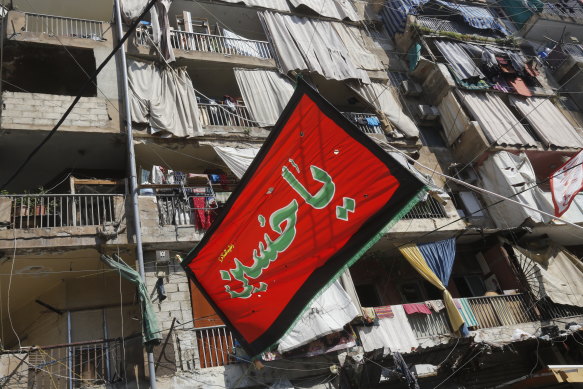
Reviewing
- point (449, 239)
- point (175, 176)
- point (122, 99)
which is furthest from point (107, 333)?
point (449, 239)

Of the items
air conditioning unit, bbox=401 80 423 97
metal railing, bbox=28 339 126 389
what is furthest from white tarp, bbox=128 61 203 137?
air conditioning unit, bbox=401 80 423 97

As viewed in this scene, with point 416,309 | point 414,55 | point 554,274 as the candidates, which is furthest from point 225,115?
point 554,274

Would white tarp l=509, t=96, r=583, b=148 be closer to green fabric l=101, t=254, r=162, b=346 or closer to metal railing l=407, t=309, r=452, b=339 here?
metal railing l=407, t=309, r=452, b=339

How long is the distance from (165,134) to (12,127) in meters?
3.74

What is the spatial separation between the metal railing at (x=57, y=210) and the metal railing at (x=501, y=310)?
10.2 m

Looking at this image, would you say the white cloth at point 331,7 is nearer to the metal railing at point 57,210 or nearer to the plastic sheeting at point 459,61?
the plastic sheeting at point 459,61

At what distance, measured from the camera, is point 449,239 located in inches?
527

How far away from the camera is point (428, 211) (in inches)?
561

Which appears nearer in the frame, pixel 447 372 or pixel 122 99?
pixel 447 372

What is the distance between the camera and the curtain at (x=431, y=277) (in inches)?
462

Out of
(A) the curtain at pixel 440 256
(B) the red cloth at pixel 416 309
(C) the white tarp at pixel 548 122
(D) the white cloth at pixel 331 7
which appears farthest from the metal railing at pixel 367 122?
(B) the red cloth at pixel 416 309

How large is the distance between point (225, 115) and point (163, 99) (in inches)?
83.2

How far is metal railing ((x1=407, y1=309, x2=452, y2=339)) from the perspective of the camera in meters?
11.5

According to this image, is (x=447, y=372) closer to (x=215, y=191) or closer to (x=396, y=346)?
(x=396, y=346)
